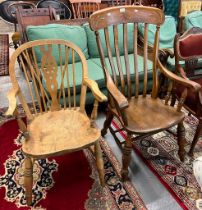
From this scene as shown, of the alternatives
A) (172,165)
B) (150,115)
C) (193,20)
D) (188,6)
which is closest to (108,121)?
Answer: (150,115)

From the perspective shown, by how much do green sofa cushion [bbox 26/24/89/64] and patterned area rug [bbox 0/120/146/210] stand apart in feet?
3.67

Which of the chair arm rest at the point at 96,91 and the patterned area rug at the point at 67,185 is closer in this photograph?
the chair arm rest at the point at 96,91

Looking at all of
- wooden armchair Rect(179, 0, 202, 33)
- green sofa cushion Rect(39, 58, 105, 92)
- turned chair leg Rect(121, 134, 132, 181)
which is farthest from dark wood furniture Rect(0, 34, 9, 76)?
wooden armchair Rect(179, 0, 202, 33)

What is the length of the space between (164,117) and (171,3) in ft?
12.7

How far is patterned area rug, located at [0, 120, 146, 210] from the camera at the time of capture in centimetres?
141

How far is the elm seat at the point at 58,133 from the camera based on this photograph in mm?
1252

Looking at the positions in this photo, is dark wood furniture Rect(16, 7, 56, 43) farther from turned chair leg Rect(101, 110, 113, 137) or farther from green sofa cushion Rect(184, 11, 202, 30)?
green sofa cushion Rect(184, 11, 202, 30)

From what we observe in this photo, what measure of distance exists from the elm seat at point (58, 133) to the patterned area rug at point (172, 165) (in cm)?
65

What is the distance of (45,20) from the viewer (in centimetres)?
271

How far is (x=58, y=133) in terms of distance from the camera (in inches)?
54.7

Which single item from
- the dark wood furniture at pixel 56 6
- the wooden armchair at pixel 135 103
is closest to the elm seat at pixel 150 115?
the wooden armchair at pixel 135 103

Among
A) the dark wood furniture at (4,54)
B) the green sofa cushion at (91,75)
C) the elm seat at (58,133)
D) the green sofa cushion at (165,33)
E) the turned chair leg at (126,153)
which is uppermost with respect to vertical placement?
the green sofa cushion at (165,33)

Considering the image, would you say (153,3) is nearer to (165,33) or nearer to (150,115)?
(165,33)

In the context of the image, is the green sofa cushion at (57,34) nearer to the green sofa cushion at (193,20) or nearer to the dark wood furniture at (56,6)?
the green sofa cushion at (193,20)
